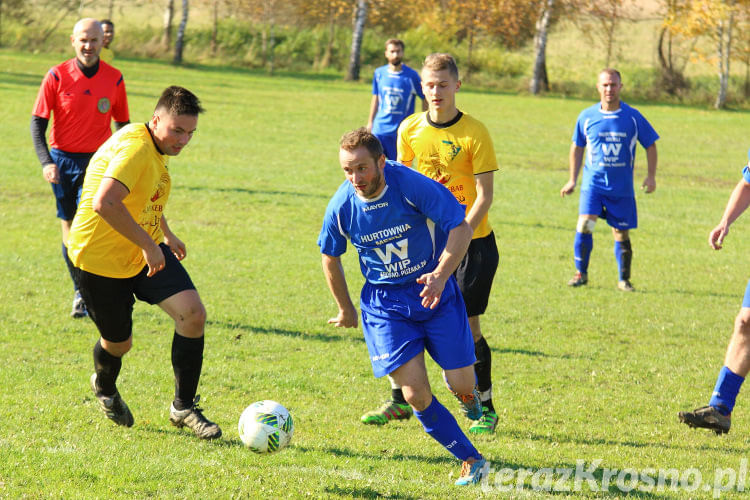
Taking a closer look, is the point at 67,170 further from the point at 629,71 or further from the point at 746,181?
the point at 629,71

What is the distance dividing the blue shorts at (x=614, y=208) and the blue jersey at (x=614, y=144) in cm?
9

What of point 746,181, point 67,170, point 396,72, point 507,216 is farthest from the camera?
point 507,216

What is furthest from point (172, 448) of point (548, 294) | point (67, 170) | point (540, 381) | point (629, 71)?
point (629, 71)

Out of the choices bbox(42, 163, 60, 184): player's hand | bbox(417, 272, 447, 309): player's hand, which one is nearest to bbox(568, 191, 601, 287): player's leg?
bbox(42, 163, 60, 184): player's hand

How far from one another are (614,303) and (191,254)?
5.41 metres

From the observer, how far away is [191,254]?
1113 centimetres

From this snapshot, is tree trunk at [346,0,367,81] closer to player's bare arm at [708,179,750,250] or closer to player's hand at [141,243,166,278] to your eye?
player's bare arm at [708,179,750,250]

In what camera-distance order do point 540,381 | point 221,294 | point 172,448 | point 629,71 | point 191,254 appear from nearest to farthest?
point 172,448 → point 540,381 → point 221,294 → point 191,254 → point 629,71

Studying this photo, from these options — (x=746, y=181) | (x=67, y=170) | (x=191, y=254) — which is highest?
(x=746, y=181)

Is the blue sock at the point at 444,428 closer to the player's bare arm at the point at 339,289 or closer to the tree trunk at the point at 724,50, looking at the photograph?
the player's bare arm at the point at 339,289

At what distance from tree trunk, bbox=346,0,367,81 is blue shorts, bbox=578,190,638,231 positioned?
30549 millimetres

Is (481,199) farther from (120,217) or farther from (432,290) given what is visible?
(120,217)

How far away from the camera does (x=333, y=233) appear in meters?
4.89

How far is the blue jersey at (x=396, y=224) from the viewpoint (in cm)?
471
